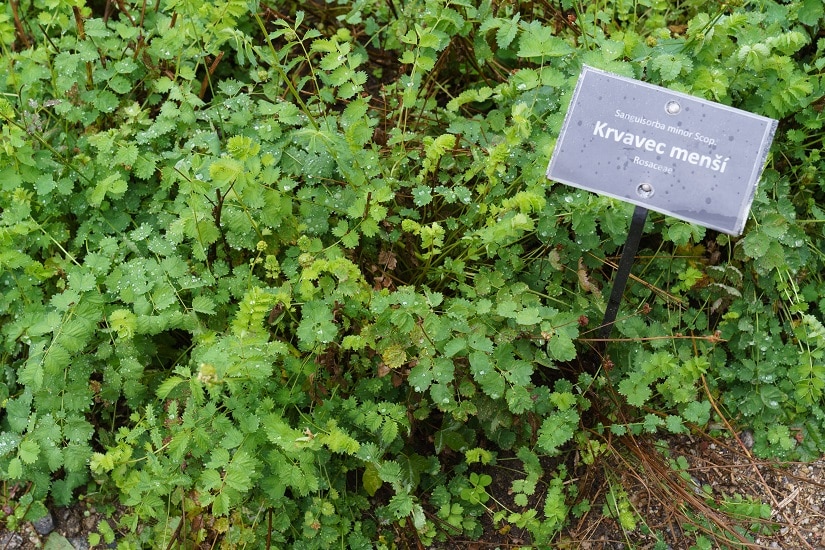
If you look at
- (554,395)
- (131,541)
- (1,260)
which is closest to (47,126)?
(1,260)

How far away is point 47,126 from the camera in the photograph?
3121 mm

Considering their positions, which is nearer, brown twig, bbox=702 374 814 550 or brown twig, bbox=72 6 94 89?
brown twig, bbox=702 374 814 550

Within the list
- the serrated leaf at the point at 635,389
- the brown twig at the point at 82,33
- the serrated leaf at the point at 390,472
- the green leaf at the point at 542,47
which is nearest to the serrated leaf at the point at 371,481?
the serrated leaf at the point at 390,472

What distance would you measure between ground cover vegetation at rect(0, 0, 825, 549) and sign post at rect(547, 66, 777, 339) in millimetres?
276

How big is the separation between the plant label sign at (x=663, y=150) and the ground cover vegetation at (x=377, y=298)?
0.91 feet

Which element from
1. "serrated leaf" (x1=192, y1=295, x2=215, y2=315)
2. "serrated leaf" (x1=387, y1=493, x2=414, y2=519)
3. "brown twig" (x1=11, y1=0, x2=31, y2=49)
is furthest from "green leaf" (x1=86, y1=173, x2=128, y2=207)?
"serrated leaf" (x1=387, y1=493, x2=414, y2=519)

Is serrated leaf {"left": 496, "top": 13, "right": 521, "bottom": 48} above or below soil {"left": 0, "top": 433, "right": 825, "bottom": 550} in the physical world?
above

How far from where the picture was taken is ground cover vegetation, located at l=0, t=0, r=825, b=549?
7.80 ft

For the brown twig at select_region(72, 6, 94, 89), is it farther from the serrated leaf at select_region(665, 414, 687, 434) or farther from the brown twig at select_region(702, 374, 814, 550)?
the brown twig at select_region(702, 374, 814, 550)

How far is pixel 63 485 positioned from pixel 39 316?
0.69m

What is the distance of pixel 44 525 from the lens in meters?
2.73

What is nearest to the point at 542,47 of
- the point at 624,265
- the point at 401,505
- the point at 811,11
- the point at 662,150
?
the point at 662,150

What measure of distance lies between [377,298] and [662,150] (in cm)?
105

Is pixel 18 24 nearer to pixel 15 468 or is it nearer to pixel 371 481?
pixel 15 468
